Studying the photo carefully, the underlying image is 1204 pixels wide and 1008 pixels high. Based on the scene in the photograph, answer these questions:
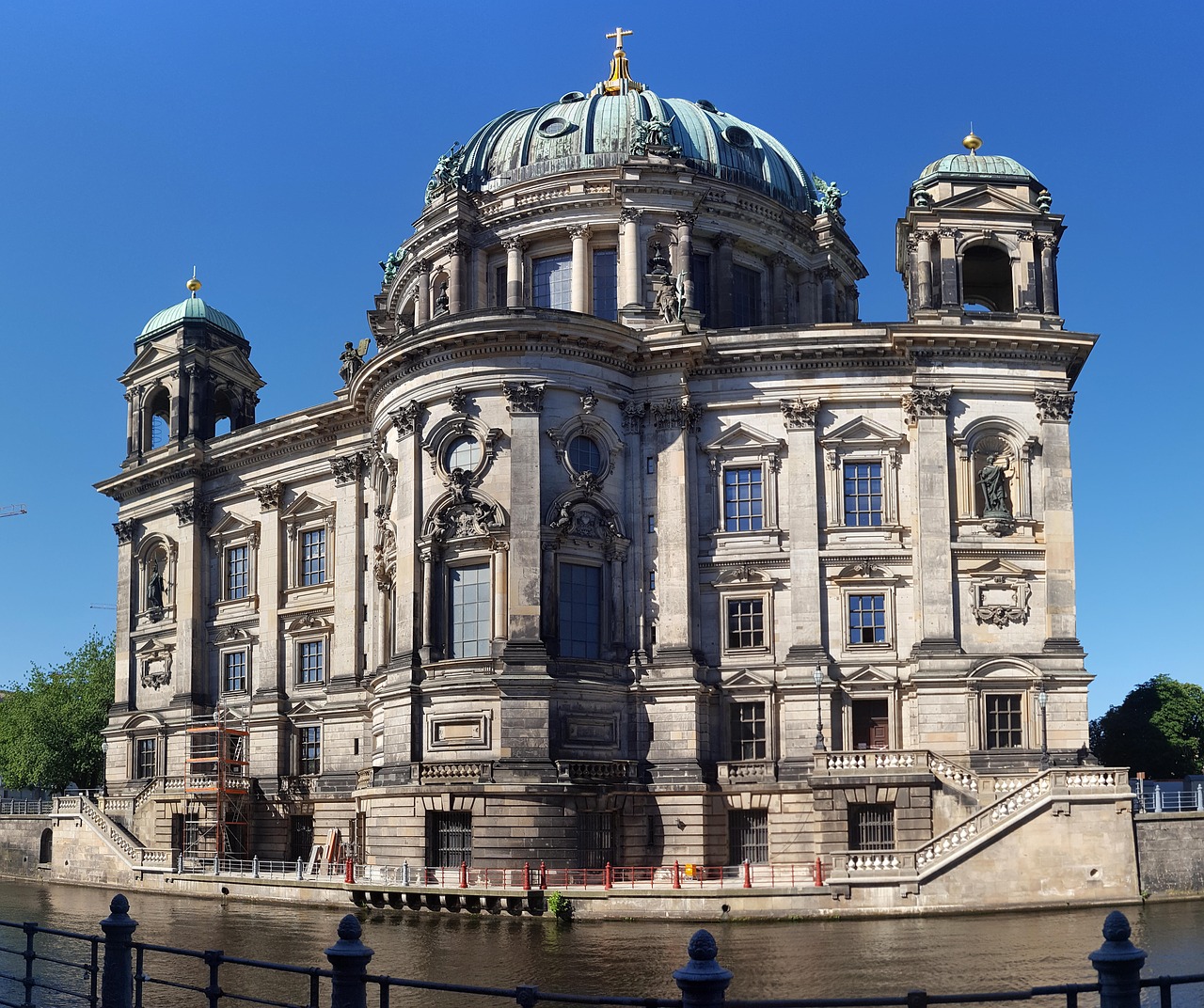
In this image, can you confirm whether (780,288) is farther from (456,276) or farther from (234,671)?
(234,671)

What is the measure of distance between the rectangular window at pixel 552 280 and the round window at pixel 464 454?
12.0 m

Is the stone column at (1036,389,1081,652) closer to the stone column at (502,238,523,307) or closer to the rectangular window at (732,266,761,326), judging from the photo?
the rectangular window at (732,266,761,326)

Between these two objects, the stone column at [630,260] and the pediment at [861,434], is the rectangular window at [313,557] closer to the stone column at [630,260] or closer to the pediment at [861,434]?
the stone column at [630,260]

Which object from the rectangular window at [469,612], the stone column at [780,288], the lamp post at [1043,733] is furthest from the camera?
the stone column at [780,288]

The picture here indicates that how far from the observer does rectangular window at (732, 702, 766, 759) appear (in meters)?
55.5

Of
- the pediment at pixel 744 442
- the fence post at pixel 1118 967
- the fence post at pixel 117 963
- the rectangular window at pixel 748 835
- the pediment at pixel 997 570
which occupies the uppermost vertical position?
the pediment at pixel 744 442

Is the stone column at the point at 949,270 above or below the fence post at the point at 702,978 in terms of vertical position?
above

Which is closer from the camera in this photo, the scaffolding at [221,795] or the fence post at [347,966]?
the fence post at [347,966]

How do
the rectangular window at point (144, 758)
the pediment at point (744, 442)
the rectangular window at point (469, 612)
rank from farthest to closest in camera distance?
the rectangular window at point (144, 758) → the pediment at point (744, 442) → the rectangular window at point (469, 612)

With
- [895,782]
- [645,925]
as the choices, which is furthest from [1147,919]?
[645,925]

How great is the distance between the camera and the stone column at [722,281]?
2534 inches

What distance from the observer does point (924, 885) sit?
45.5 metres

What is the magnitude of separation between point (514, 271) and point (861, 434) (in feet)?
57.9

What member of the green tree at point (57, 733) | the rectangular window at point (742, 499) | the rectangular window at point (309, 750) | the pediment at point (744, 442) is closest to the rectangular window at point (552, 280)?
the pediment at point (744, 442)
